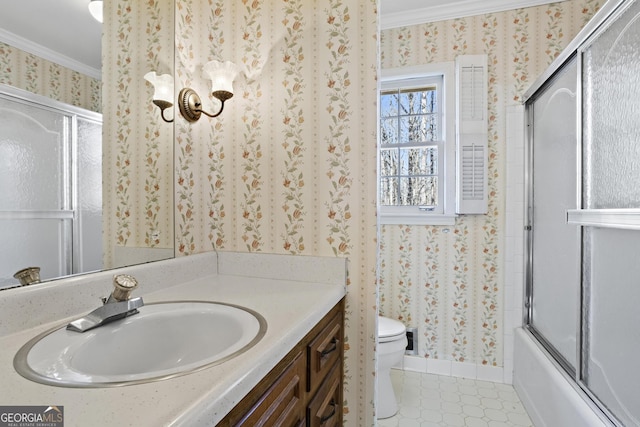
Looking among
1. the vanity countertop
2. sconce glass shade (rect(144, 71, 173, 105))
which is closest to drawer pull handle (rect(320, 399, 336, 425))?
the vanity countertop

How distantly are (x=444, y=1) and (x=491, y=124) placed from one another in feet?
2.86

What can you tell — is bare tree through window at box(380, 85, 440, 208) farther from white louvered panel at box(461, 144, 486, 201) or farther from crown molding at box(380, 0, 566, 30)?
crown molding at box(380, 0, 566, 30)

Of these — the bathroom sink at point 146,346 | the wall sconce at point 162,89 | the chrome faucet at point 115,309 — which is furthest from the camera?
the wall sconce at point 162,89

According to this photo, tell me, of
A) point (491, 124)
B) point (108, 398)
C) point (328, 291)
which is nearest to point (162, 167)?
point (328, 291)

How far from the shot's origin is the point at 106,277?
0.92m

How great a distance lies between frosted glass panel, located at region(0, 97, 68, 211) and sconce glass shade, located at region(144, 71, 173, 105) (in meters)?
0.42

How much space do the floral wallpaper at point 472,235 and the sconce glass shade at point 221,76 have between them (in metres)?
1.52

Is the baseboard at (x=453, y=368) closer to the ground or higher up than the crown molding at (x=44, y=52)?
closer to the ground

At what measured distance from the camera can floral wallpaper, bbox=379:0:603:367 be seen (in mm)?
2121

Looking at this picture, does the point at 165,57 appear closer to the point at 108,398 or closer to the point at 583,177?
the point at 108,398

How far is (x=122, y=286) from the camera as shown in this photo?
0.79m

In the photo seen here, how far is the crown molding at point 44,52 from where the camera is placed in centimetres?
74

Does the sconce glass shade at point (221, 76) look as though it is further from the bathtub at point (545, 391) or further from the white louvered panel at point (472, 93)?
the bathtub at point (545, 391)

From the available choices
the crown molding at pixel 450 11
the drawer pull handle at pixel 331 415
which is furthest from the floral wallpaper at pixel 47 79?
the crown molding at pixel 450 11
